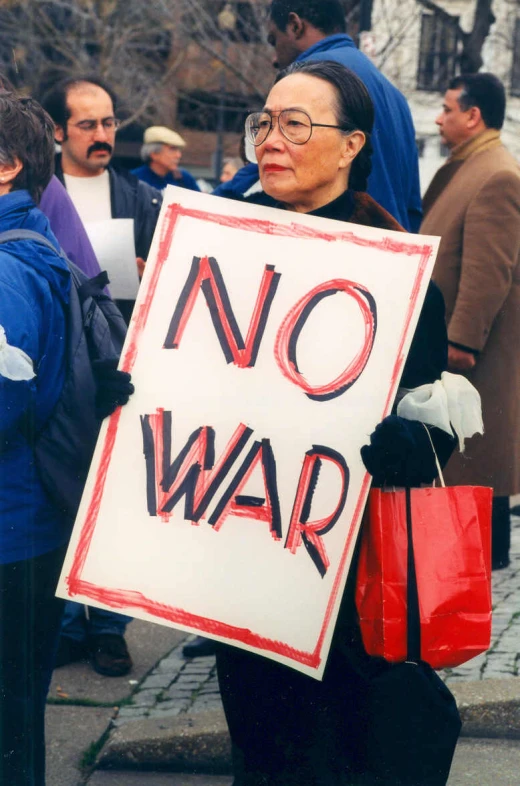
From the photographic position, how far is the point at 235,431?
2332 millimetres

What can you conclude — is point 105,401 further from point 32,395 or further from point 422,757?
point 422,757

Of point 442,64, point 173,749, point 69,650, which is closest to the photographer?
point 173,749

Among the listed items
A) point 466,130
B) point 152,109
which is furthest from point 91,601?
point 152,109

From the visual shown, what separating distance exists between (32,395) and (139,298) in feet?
1.02

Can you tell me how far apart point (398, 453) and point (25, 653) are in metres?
0.97

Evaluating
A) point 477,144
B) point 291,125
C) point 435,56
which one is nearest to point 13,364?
point 291,125

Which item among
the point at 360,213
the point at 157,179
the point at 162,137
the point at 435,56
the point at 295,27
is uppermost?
the point at 295,27

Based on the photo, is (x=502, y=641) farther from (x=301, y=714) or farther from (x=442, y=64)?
(x=442, y=64)

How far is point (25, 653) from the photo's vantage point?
2.52 m

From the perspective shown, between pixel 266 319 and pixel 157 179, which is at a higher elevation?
pixel 266 319

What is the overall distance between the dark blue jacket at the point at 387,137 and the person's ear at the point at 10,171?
1.18m

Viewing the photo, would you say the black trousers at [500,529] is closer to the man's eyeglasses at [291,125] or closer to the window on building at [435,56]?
the man's eyeglasses at [291,125]

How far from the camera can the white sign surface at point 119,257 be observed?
408 centimetres

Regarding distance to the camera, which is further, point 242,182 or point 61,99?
point 61,99
